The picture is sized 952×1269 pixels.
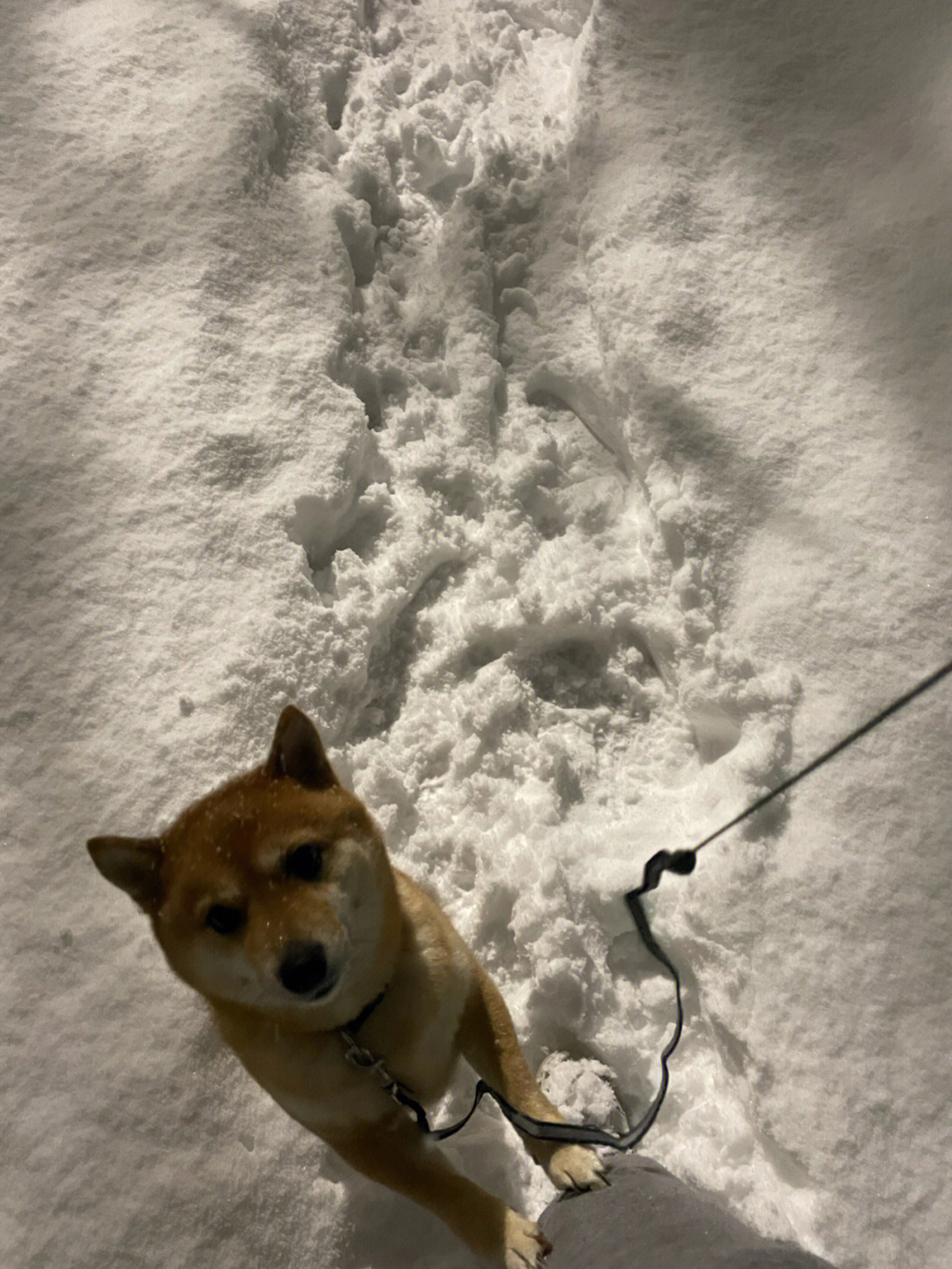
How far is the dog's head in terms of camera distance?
113 centimetres

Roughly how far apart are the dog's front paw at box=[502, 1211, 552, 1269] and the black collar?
41 centimetres

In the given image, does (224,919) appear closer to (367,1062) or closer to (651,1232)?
(367,1062)

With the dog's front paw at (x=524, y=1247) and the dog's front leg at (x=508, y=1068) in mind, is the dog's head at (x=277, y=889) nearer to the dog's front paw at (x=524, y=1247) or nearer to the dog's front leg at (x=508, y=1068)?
the dog's front leg at (x=508, y=1068)

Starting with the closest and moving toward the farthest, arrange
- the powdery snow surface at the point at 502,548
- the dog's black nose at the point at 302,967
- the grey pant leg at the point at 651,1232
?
the grey pant leg at the point at 651,1232
the dog's black nose at the point at 302,967
the powdery snow surface at the point at 502,548

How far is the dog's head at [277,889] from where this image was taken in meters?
1.13

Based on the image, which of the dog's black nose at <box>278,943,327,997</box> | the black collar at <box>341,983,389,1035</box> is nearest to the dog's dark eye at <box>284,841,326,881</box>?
the dog's black nose at <box>278,943,327,997</box>

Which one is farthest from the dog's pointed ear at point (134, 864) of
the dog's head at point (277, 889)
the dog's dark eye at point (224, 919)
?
the dog's dark eye at point (224, 919)

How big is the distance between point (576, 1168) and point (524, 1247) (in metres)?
0.14

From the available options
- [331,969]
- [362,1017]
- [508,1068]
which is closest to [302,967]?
[331,969]

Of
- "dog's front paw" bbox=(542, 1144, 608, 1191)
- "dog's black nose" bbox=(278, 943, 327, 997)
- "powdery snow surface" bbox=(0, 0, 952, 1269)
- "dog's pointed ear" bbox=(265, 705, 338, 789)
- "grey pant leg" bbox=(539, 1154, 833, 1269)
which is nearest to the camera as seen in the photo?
"grey pant leg" bbox=(539, 1154, 833, 1269)

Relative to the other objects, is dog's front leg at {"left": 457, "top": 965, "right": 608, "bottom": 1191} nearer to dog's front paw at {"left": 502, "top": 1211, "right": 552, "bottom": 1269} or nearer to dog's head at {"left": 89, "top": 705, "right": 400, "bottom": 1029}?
dog's front paw at {"left": 502, "top": 1211, "right": 552, "bottom": 1269}

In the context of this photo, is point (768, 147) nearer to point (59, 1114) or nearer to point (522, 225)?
point (522, 225)

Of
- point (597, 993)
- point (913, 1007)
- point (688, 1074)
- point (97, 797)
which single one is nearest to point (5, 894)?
point (97, 797)

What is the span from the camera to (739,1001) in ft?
5.24
